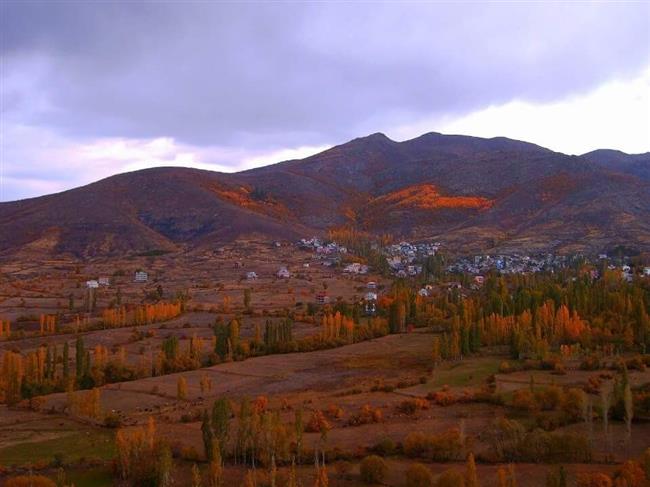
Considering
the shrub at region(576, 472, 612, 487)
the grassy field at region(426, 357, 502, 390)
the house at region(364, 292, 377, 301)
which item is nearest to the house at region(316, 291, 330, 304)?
the house at region(364, 292, 377, 301)

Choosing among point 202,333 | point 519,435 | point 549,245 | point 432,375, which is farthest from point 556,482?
point 549,245

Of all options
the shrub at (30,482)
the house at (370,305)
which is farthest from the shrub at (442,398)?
the house at (370,305)

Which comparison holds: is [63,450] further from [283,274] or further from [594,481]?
[283,274]

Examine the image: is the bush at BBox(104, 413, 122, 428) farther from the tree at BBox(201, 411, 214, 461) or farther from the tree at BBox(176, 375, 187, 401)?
the tree at BBox(201, 411, 214, 461)

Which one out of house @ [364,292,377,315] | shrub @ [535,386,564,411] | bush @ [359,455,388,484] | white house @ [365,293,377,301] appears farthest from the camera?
white house @ [365,293,377,301]

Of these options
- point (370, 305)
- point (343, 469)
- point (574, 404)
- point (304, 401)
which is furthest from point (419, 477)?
point (370, 305)

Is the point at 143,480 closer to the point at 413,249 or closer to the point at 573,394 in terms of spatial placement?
the point at 573,394
